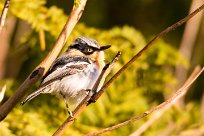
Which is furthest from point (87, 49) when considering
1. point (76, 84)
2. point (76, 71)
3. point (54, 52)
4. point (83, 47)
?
point (54, 52)

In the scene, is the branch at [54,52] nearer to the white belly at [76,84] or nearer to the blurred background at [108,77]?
the blurred background at [108,77]

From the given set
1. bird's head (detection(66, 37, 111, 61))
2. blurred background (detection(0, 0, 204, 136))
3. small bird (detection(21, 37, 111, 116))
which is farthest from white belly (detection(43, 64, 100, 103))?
blurred background (detection(0, 0, 204, 136))

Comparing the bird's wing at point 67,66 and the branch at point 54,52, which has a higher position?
the bird's wing at point 67,66

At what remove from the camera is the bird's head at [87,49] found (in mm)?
3955

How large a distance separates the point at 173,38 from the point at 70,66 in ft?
9.80

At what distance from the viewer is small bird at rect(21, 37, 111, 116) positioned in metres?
3.76

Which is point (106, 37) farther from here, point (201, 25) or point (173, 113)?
point (201, 25)

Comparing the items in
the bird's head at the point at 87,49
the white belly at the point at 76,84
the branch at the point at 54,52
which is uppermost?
the bird's head at the point at 87,49

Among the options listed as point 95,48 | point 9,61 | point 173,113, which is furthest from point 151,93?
point 9,61

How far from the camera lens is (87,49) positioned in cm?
409

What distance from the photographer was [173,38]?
6.73 m

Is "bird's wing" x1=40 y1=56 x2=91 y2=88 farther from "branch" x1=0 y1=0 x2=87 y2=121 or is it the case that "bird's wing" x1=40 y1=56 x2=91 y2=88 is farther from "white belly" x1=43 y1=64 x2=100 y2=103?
"branch" x1=0 y1=0 x2=87 y2=121

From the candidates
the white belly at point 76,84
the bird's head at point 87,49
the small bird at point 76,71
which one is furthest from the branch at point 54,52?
the bird's head at point 87,49

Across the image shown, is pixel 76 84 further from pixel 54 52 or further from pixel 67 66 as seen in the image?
pixel 54 52
